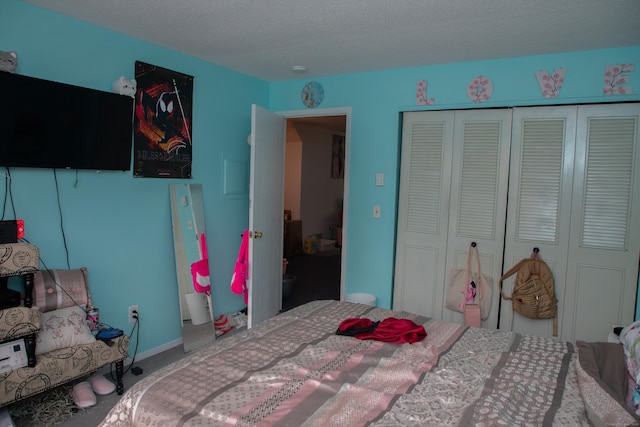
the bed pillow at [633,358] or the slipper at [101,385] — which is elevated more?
the bed pillow at [633,358]

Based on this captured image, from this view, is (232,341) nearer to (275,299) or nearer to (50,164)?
(50,164)

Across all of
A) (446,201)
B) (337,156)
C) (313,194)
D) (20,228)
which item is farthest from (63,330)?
(337,156)

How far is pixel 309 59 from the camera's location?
3.48 metres

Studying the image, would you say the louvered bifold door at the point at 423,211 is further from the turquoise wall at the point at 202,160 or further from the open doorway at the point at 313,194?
the open doorway at the point at 313,194

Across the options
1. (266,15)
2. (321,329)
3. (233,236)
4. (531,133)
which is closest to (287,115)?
(233,236)

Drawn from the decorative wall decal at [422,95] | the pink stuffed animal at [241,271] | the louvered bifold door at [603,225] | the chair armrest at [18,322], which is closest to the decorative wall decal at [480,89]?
the decorative wall decal at [422,95]

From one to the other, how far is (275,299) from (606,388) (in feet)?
9.88

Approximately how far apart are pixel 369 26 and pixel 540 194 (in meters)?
1.77

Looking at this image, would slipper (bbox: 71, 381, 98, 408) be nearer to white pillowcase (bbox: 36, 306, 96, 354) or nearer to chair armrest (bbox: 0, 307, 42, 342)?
white pillowcase (bbox: 36, 306, 96, 354)

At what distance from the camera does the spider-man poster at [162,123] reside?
10.2 feet

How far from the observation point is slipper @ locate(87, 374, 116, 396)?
2662mm

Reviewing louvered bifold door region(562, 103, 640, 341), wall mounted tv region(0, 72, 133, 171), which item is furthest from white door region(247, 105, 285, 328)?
louvered bifold door region(562, 103, 640, 341)

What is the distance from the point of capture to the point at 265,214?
3844mm

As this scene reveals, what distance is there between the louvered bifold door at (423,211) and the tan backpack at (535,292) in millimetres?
608
